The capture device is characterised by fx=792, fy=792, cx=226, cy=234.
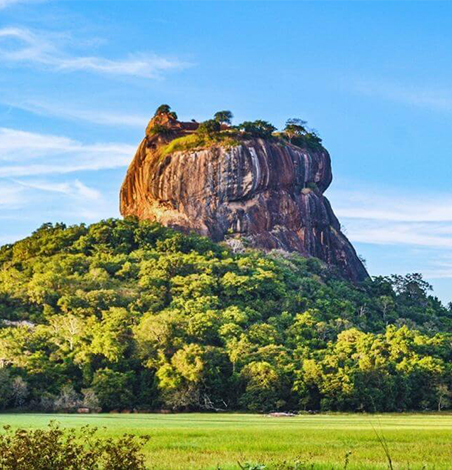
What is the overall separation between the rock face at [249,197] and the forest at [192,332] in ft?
15.4

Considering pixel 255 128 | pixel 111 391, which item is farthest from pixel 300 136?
pixel 111 391

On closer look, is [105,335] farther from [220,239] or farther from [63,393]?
[220,239]

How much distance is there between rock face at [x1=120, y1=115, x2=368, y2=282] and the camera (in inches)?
3334

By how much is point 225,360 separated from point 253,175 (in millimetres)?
37223

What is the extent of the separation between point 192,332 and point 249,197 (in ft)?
110

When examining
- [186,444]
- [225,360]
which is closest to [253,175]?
[225,360]

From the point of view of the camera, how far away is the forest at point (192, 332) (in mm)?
47500

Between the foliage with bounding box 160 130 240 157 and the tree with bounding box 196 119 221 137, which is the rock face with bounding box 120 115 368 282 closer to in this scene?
the foliage with bounding box 160 130 240 157

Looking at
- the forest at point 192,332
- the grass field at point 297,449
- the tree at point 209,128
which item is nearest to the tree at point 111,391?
the forest at point 192,332

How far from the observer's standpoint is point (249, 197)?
282 ft

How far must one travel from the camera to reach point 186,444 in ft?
54.6

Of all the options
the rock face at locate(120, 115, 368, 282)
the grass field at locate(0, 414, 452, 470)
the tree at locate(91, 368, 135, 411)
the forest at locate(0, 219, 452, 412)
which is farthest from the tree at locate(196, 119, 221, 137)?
the grass field at locate(0, 414, 452, 470)

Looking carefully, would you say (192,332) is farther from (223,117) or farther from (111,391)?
(223,117)

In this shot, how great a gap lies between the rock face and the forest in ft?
15.4
